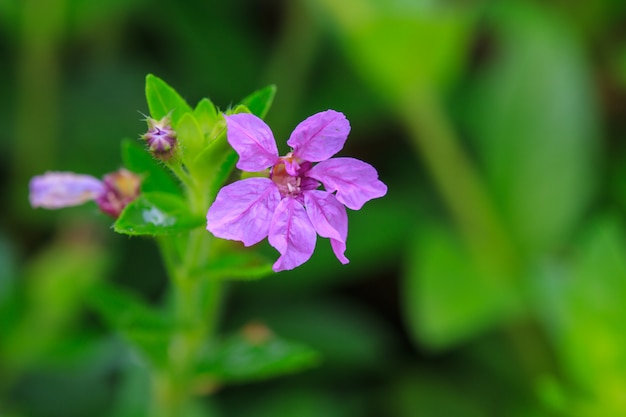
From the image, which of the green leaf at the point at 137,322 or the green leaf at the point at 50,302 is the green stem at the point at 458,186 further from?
the green leaf at the point at 137,322

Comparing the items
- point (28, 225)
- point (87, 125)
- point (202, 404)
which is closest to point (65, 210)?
point (28, 225)

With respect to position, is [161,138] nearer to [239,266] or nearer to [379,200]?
[239,266]

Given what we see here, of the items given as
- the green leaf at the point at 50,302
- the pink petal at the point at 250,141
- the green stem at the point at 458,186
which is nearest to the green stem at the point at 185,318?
the pink petal at the point at 250,141

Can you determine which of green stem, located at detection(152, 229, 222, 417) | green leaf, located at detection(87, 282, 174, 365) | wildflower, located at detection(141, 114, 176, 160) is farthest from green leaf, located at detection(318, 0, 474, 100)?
wildflower, located at detection(141, 114, 176, 160)

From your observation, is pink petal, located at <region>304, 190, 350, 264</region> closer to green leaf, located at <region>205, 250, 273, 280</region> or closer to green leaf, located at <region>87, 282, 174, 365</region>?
green leaf, located at <region>205, 250, 273, 280</region>

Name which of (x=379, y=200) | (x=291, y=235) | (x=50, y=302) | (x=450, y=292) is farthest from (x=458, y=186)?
(x=291, y=235)
